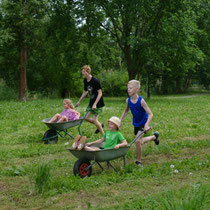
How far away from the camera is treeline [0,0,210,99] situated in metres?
22.5

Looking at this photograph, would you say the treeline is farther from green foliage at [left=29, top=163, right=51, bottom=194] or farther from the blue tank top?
green foliage at [left=29, top=163, right=51, bottom=194]

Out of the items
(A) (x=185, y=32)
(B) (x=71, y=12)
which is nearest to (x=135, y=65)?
(A) (x=185, y=32)

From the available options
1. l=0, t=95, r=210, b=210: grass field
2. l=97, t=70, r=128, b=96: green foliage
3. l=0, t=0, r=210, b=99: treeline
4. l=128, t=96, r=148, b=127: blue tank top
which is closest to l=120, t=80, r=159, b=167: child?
l=128, t=96, r=148, b=127: blue tank top

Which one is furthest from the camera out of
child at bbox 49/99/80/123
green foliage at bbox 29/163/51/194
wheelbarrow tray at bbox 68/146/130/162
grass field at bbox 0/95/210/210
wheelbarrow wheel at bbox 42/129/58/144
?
child at bbox 49/99/80/123

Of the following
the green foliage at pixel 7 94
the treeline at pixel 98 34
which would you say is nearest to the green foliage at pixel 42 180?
the treeline at pixel 98 34

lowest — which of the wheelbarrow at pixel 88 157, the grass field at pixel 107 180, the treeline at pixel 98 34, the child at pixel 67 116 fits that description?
the grass field at pixel 107 180

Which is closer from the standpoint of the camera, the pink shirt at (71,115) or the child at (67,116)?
the child at (67,116)

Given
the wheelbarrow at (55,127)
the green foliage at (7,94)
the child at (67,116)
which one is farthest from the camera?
the green foliage at (7,94)

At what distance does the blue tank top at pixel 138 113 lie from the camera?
5914 mm

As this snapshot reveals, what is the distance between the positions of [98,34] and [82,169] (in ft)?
72.4

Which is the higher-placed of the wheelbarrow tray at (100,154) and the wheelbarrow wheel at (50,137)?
the wheelbarrow tray at (100,154)

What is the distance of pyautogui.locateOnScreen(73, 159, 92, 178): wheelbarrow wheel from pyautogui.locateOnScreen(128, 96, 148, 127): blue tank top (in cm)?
135

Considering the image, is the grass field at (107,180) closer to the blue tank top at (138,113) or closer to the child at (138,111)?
the child at (138,111)

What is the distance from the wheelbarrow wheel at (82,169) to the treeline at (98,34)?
17.4 m
